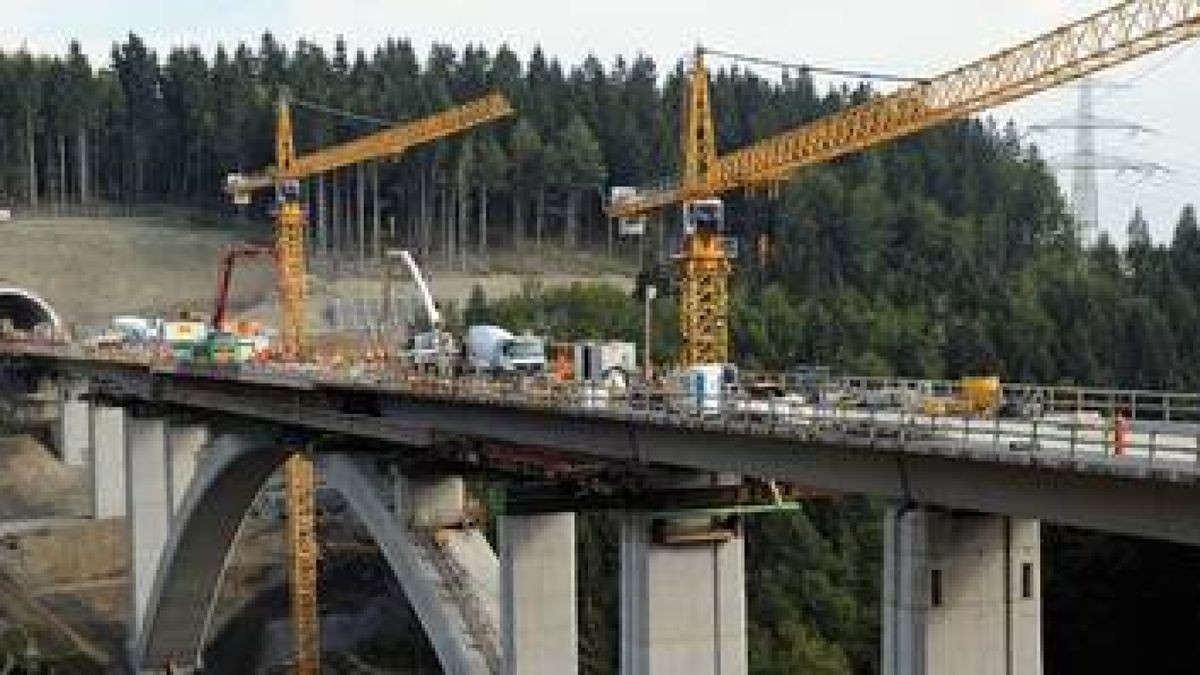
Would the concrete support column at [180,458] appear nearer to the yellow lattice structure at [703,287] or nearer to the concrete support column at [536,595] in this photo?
the yellow lattice structure at [703,287]

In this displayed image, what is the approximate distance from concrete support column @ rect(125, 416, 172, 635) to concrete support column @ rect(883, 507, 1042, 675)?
52351mm

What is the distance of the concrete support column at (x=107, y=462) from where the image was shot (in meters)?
89.2

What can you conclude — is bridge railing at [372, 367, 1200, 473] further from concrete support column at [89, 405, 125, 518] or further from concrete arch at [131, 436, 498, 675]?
concrete support column at [89, 405, 125, 518]

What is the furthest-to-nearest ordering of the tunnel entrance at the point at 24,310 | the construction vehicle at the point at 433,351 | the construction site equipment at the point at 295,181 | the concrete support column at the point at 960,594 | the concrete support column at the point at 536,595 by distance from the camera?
the tunnel entrance at the point at 24,310 → the construction site equipment at the point at 295,181 → the construction vehicle at the point at 433,351 → the concrete support column at the point at 536,595 → the concrete support column at the point at 960,594

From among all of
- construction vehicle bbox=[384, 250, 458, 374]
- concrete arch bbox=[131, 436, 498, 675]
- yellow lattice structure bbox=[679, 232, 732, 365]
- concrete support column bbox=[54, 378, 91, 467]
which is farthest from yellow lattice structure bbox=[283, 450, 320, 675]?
concrete support column bbox=[54, 378, 91, 467]

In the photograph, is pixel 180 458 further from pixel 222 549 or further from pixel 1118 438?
pixel 1118 438

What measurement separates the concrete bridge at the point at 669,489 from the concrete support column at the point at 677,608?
0.05 meters

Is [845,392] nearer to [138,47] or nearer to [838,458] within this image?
[838,458]

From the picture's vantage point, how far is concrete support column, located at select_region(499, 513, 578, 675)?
4128 centimetres

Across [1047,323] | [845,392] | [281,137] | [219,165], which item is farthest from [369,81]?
[845,392]

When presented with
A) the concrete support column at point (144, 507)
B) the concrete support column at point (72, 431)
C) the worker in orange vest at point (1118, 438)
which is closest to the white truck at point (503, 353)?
the concrete support column at point (144, 507)

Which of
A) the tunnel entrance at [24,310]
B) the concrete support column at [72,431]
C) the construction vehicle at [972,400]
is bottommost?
the concrete support column at [72,431]

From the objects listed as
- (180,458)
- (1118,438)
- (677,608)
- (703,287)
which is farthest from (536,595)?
(180,458)

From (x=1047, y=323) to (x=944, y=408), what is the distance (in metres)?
95.4
